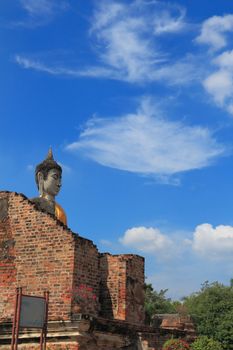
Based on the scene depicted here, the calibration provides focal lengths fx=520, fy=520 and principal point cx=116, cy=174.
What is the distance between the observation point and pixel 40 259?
36.2 ft

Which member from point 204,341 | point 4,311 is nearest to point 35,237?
point 4,311

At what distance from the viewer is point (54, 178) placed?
46.3 feet

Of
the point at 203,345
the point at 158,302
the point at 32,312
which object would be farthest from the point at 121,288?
the point at 158,302

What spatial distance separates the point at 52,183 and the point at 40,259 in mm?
3344

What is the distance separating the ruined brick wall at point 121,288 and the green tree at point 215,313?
970 inches

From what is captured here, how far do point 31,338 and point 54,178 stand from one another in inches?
195

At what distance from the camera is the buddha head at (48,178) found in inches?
549

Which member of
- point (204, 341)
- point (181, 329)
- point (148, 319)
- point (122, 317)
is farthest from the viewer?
point (148, 319)

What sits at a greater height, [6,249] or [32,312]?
[6,249]

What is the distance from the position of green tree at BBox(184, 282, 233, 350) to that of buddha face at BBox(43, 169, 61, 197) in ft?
81.8

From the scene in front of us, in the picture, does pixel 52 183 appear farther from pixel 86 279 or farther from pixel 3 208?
pixel 86 279

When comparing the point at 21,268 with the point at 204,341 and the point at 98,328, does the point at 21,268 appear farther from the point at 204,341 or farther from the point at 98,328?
the point at 204,341

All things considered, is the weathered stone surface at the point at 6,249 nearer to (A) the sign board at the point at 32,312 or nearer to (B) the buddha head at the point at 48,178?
(A) the sign board at the point at 32,312

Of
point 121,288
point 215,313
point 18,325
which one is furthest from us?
point 215,313
